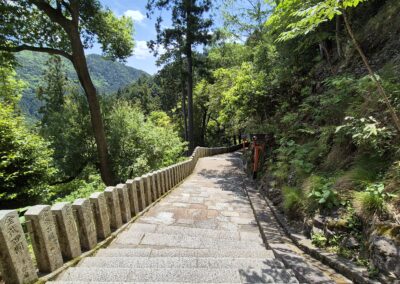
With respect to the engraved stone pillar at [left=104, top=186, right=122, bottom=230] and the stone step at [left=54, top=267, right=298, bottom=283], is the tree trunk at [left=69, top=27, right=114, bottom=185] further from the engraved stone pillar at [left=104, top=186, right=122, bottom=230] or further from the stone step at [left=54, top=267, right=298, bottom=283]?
the stone step at [left=54, top=267, right=298, bottom=283]

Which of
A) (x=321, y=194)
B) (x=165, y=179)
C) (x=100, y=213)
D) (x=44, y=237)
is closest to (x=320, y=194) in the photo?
(x=321, y=194)

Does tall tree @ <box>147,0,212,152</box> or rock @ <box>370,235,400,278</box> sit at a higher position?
tall tree @ <box>147,0,212,152</box>

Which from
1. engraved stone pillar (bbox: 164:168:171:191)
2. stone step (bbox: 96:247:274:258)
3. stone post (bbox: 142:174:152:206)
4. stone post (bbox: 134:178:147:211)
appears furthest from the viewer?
engraved stone pillar (bbox: 164:168:171:191)

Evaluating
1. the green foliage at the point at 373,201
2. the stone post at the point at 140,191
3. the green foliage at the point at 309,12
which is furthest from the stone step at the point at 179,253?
the green foliage at the point at 309,12

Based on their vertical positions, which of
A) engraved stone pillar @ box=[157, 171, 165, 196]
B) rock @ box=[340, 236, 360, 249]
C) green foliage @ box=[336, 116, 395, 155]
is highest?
green foliage @ box=[336, 116, 395, 155]

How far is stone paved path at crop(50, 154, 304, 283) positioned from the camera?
2.20 m

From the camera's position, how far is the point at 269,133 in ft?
28.7

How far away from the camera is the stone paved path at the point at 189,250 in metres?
2.20

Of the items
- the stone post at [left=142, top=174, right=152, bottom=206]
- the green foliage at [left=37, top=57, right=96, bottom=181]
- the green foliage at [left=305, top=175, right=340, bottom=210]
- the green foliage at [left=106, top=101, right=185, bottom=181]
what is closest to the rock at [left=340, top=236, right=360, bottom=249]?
the green foliage at [left=305, top=175, right=340, bottom=210]

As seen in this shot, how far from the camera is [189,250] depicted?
2.99m

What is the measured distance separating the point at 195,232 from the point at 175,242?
1.68 feet

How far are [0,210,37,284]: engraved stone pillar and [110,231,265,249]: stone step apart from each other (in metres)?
1.33

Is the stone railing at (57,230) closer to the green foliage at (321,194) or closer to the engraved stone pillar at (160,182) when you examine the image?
the engraved stone pillar at (160,182)

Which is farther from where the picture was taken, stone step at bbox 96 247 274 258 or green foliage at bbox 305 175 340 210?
green foliage at bbox 305 175 340 210
